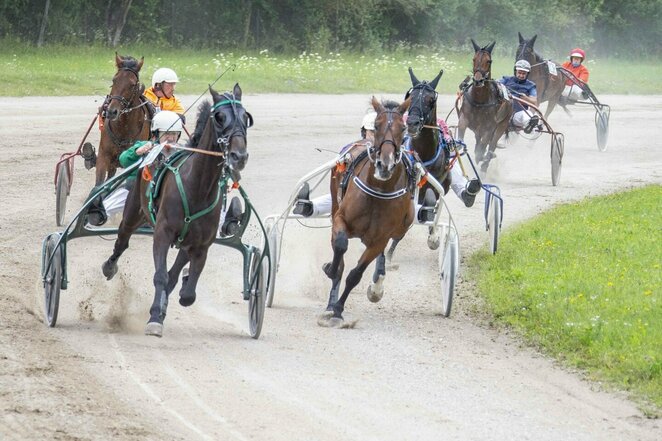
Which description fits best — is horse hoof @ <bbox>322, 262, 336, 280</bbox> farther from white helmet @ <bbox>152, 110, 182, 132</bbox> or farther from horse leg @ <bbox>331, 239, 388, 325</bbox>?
white helmet @ <bbox>152, 110, 182, 132</bbox>

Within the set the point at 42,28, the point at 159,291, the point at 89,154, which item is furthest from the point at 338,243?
the point at 42,28

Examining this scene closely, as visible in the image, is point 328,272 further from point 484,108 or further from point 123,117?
point 484,108

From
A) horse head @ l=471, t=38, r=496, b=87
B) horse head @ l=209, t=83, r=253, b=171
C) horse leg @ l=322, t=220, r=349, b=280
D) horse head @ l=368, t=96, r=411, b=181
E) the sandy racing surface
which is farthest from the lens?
horse head @ l=471, t=38, r=496, b=87

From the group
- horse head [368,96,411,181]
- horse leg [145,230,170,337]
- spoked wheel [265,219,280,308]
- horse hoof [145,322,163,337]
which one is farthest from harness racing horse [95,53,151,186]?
horse hoof [145,322,163,337]

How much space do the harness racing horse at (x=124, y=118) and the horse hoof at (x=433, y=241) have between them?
2.86 meters

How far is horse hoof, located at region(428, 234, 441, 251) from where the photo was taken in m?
12.0

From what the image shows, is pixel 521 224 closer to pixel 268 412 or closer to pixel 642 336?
pixel 642 336

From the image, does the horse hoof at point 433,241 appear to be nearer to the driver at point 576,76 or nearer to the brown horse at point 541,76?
the brown horse at point 541,76

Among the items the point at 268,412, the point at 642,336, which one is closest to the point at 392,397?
the point at 268,412

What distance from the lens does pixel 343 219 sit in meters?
9.55

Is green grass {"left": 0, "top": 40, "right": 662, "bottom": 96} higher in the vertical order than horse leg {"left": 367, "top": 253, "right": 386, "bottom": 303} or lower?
higher

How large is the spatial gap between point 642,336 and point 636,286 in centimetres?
156

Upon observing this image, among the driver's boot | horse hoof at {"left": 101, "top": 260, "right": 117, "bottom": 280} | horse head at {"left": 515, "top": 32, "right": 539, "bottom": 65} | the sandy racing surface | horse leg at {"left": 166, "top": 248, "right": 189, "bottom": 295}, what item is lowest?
the sandy racing surface

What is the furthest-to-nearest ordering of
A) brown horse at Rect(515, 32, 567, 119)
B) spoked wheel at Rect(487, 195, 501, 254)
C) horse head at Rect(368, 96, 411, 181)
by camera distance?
brown horse at Rect(515, 32, 567, 119) → spoked wheel at Rect(487, 195, 501, 254) → horse head at Rect(368, 96, 411, 181)
